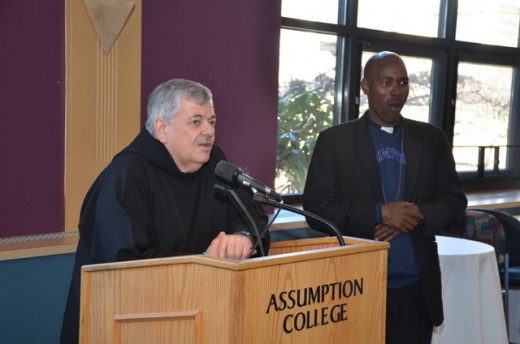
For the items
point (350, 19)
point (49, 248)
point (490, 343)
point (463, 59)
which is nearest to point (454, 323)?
point (490, 343)

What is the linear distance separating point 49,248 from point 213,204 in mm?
1165

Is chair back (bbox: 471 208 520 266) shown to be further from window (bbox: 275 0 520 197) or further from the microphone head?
the microphone head

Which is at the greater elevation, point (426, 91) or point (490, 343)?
point (426, 91)

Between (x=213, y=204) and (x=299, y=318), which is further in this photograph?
(x=213, y=204)

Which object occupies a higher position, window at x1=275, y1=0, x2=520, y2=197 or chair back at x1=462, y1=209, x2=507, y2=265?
window at x1=275, y1=0, x2=520, y2=197

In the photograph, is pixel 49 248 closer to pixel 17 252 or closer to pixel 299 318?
pixel 17 252

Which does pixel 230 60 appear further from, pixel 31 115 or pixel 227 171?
pixel 227 171

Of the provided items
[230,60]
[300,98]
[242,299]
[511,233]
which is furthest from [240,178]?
[511,233]

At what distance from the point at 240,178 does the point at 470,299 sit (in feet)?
6.48

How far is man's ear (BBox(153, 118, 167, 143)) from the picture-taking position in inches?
85.2

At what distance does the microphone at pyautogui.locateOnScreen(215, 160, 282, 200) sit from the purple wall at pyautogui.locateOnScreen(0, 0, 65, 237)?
159 cm

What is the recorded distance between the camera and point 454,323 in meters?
3.41

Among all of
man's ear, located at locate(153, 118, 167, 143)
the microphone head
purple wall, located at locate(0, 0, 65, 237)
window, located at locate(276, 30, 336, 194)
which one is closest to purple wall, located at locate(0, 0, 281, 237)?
purple wall, located at locate(0, 0, 65, 237)

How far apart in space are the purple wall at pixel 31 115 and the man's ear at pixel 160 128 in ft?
3.99
